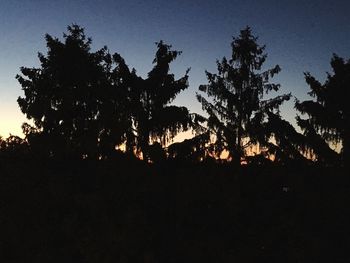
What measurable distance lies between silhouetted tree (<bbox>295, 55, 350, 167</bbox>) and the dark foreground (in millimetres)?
10613

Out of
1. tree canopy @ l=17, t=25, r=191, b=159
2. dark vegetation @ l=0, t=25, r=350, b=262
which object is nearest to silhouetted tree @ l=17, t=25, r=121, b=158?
tree canopy @ l=17, t=25, r=191, b=159

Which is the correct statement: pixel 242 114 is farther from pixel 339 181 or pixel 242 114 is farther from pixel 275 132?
pixel 339 181

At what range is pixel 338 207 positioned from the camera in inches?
414

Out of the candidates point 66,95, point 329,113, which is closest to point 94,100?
point 66,95

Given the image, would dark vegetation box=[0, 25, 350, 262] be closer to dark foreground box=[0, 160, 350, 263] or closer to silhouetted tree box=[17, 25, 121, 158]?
dark foreground box=[0, 160, 350, 263]

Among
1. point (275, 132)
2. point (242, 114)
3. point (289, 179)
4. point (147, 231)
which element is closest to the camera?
point (147, 231)

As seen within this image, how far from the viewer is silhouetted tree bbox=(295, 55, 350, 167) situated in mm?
21547

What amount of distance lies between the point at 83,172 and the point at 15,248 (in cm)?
273

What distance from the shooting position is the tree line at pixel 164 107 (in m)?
22.0

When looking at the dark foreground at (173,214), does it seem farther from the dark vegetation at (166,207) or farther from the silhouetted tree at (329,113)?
the silhouetted tree at (329,113)

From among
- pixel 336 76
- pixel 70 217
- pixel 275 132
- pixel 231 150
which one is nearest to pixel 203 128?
pixel 231 150

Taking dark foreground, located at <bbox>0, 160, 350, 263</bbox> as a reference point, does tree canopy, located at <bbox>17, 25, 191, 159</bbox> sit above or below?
above

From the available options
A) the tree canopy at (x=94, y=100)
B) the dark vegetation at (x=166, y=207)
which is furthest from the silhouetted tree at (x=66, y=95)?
the dark vegetation at (x=166, y=207)

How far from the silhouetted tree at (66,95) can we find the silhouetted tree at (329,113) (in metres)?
10.5
